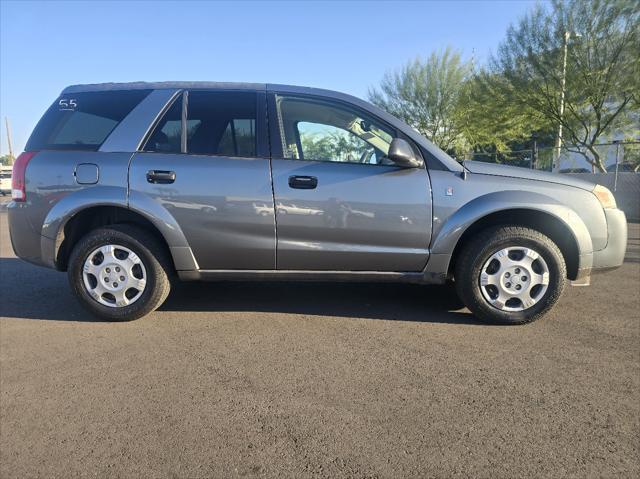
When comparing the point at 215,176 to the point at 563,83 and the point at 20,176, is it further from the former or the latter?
the point at 563,83

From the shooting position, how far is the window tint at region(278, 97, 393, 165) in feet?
12.2

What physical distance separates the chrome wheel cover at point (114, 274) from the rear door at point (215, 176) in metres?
0.52

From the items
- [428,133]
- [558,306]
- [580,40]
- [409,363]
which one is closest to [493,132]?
[428,133]

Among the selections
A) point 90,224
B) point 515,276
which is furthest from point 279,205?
point 515,276

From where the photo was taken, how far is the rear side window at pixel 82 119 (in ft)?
12.3

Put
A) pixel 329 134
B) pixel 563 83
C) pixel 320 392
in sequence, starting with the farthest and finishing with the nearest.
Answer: pixel 563 83, pixel 329 134, pixel 320 392

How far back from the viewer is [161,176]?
3607 millimetres

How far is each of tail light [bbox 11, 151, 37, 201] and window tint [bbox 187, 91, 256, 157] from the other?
1.34m

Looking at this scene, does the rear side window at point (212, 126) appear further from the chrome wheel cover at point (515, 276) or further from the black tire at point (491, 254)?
the chrome wheel cover at point (515, 276)

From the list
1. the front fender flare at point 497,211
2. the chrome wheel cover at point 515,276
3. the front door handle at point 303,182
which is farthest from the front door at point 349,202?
the chrome wheel cover at point 515,276

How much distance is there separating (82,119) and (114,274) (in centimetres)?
134

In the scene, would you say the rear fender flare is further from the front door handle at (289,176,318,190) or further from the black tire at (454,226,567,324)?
the black tire at (454,226,567,324)

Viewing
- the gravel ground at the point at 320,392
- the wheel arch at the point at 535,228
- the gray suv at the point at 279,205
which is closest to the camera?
the gravel ground at the point at 320,392

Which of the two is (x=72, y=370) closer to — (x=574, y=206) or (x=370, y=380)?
(x=370, y=380)
